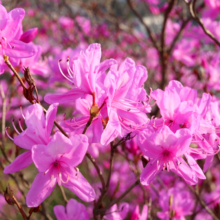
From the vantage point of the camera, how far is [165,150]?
3.42 ft

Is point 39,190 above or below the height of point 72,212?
above

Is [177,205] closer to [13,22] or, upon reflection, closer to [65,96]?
[65,96]

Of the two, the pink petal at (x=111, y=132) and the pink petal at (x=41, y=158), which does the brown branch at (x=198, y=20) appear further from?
the pink petal at (x=41, y=158)

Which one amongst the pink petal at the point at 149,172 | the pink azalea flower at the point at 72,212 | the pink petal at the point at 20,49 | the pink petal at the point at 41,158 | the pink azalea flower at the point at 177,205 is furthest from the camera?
the pink azalea flower at the point at 177,205

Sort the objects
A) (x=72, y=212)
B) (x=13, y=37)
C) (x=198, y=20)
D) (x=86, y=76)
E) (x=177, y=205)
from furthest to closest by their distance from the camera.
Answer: (x=177, y=205)
(x=198, y=20)
(x=72, y=212)
(x=13, y=37)
(x=86, y=76)

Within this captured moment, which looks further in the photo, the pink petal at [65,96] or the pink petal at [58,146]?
the pink petal at [65,96]

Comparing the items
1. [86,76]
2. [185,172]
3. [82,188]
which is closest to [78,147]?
[82,188]

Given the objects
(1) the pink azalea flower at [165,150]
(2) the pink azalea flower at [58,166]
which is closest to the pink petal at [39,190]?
(2) the pink azalea flower at [58,166]

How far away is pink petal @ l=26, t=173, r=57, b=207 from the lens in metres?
0.94

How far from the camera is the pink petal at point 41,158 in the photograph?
885 millimetres

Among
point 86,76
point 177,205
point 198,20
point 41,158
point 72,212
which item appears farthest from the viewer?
point 177,205

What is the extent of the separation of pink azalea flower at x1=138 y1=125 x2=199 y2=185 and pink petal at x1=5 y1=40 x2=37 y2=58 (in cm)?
56

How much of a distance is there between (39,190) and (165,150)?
18.7 inches

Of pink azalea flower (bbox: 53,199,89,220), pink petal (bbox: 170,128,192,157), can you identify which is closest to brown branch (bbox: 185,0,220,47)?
pink petal (bbox: 170,128,192,157)
